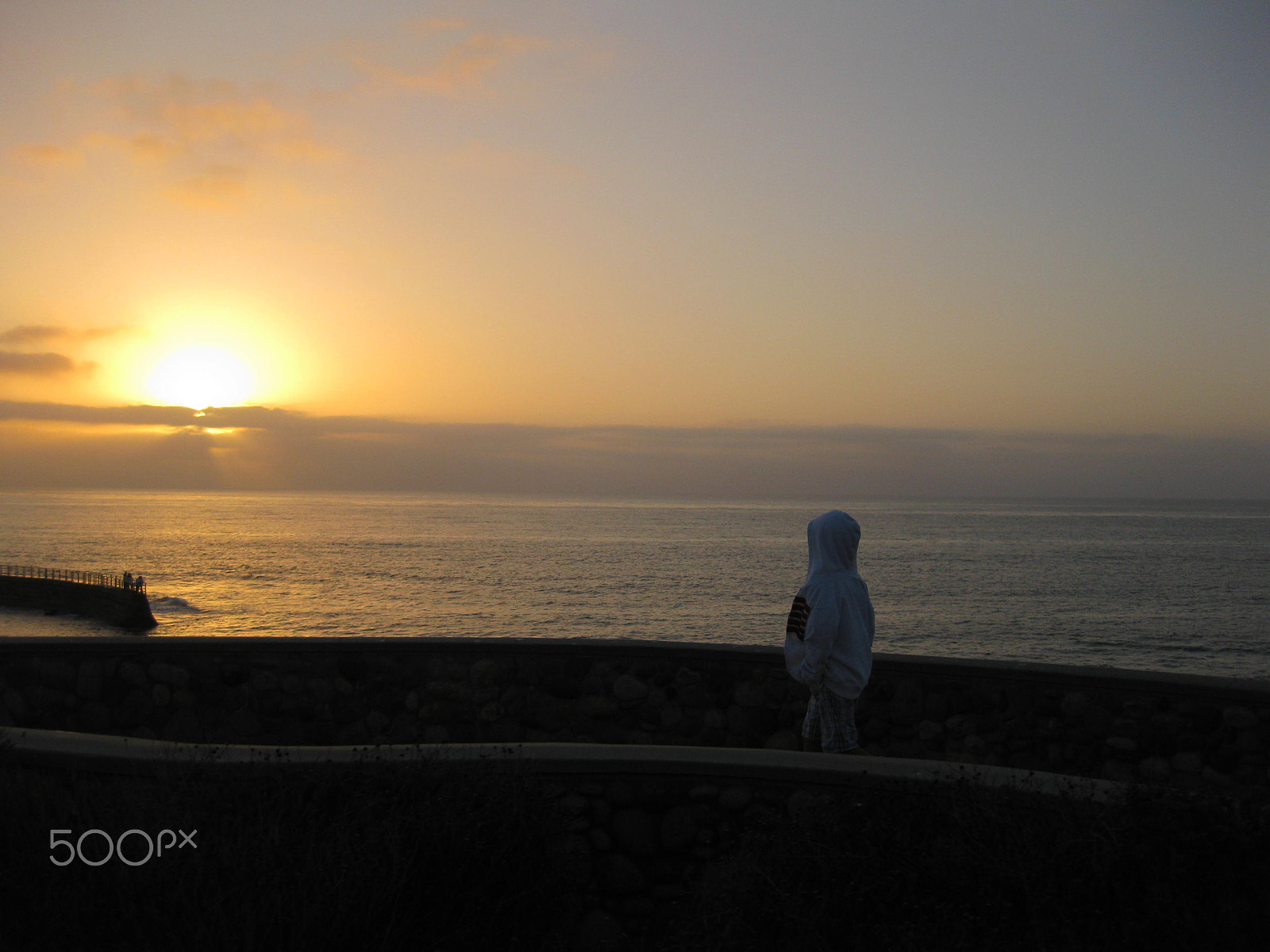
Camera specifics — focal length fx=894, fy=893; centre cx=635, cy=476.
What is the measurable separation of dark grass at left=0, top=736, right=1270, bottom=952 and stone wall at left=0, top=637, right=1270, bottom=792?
270 centimetres

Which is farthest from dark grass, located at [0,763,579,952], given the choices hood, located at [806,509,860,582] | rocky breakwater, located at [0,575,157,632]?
rocky breakwater, located at [0,575,157,632]

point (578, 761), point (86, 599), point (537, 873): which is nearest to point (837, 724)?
point (578, 761)

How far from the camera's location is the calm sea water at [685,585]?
4012 centimetres

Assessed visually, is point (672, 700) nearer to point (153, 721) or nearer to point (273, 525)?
point (153, 721)

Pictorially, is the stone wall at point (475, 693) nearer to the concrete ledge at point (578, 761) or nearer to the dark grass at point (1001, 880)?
the concrete ledge at point (578, 761)

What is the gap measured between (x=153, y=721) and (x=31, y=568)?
59.4 m

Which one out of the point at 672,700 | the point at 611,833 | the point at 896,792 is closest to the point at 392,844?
the point at 611,833

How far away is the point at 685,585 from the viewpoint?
191 feet

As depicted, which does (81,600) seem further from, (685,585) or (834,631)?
(834,631)

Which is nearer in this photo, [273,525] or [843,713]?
[843,713]

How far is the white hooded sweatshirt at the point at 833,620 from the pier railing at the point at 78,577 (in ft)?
161

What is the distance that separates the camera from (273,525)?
141 m

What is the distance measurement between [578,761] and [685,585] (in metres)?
54.3

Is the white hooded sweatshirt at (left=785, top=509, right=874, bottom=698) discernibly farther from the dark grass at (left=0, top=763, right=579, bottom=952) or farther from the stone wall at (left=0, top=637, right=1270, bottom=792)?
the dark grass at (left=0, top=763, right=579, bottom=952)
